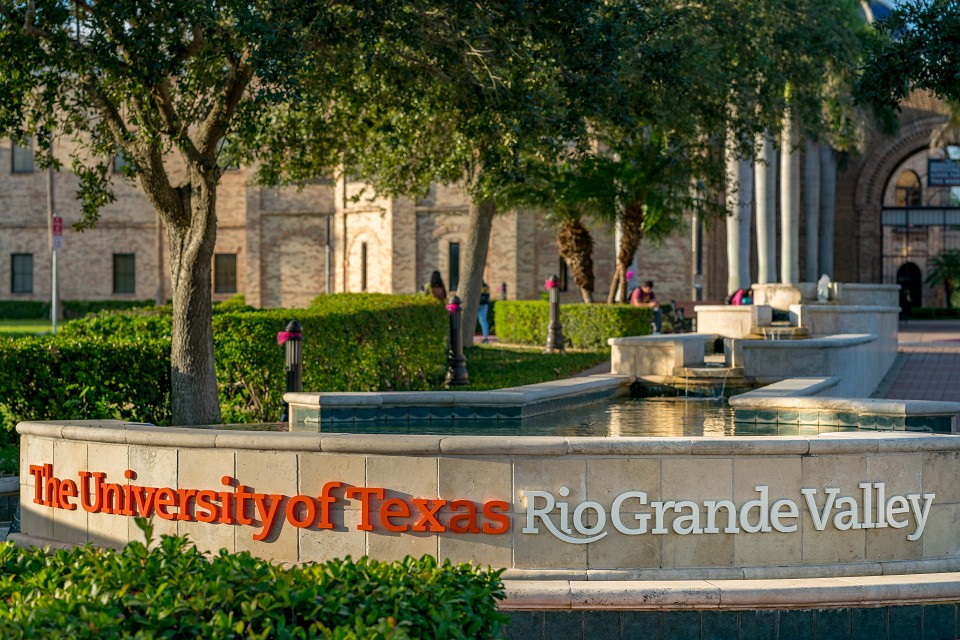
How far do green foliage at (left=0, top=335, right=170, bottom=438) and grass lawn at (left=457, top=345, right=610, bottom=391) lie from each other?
636 cm

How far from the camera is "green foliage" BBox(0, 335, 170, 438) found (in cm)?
1308

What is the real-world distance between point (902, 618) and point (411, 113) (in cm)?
1076

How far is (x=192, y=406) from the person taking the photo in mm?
13250

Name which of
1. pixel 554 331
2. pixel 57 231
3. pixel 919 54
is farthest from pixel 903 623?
pixel 57 231

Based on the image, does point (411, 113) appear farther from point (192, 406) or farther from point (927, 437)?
point (927, 437)

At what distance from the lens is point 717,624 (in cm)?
694

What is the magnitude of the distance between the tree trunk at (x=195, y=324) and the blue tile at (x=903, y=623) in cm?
792

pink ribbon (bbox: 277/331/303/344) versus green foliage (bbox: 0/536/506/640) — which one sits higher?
pink ribbon (bbox: 277/331/303/344)

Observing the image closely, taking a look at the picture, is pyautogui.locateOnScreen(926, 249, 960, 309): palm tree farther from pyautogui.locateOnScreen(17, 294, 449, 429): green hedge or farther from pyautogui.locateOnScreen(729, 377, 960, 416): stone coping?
pyautogui.locateOnScreen(729, 377, 960, 416): stone coping

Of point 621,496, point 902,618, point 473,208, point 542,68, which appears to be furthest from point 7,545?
point 473,208

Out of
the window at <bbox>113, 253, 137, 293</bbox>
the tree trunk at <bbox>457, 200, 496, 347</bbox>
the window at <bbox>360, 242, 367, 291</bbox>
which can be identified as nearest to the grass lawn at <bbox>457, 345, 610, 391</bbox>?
the tree trunk at <bbox>457, 200, 496, 347</bbox>

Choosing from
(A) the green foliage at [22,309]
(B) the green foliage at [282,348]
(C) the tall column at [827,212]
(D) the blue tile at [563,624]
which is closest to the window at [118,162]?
(B) the green foliage at [282,348]

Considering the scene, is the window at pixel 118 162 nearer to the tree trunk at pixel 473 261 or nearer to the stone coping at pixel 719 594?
the tree trunk at pixel 473 261

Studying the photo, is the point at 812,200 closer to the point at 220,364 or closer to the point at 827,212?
the point at 827,212
